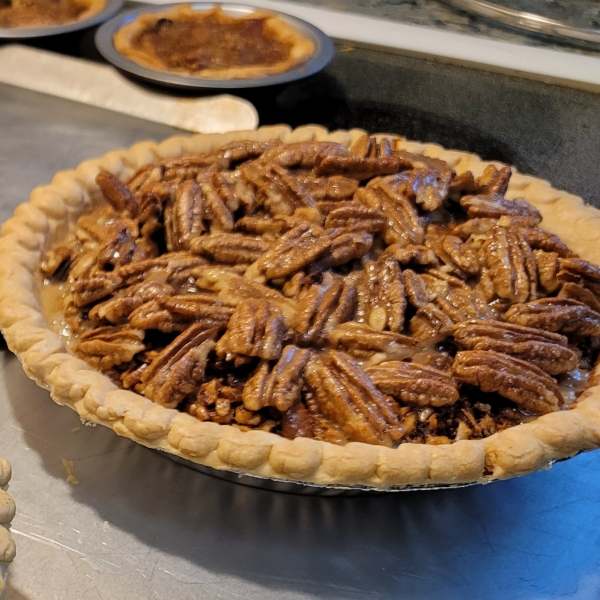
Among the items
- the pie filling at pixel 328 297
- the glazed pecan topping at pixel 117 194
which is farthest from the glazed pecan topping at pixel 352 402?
the glazed pecan topping at pixel 117 194

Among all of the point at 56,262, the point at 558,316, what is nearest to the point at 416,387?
the point at 558,316

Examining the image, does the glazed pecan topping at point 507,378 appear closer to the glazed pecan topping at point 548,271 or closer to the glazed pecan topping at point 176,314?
the glazed pecan topping at point 548,271

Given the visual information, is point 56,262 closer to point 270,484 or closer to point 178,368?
point 178,368

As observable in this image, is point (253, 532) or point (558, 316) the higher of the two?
point (558, 316)

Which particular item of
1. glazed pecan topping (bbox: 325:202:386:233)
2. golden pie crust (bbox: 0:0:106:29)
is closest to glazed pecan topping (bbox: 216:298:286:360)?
glazed pecan topping (bbox: 325:202:386:233)

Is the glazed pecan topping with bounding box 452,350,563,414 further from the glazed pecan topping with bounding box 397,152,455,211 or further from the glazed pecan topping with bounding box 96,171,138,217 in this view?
the glazed pecan topping with bounding box 96,171,138,217
